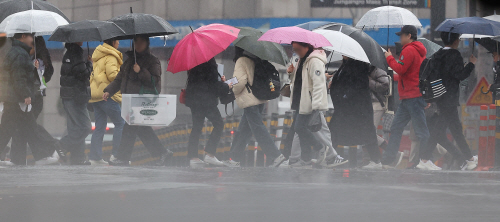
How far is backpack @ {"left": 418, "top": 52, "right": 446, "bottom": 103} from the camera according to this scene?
851 cm

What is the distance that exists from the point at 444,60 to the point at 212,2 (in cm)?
1440

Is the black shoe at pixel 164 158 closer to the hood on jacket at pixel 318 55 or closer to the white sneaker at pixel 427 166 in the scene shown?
the hood on jacket at pixel 318 55

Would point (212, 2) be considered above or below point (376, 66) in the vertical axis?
above

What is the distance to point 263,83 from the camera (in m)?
8.63

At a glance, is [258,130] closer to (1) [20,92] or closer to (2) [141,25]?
(2) [141,25]

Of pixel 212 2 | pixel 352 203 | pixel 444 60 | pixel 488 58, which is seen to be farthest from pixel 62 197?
pixel 212 2

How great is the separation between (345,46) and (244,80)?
1.29 m

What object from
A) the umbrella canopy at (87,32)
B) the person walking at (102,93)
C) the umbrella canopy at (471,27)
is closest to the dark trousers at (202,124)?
the person walking at (102,93)

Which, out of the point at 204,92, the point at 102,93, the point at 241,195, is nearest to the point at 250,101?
the point at 204,92

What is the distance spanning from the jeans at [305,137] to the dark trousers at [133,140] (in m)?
1.82

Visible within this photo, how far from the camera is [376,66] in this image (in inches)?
336

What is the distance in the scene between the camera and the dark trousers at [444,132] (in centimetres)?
875

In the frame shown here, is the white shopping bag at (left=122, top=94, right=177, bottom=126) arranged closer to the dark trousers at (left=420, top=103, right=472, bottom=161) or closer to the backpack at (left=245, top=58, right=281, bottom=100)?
the backpack at (left=245, top=58, right=281, bottom=100)

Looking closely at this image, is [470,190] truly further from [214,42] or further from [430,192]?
[214,42]
